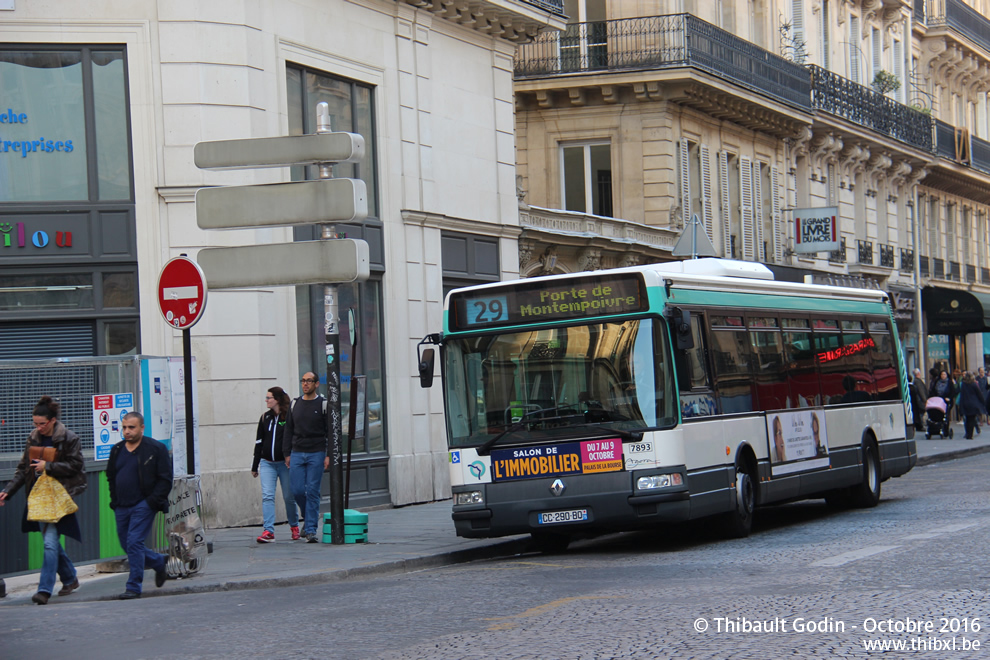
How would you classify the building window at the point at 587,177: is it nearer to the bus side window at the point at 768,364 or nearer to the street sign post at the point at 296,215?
the bus side window at the point at 768,364

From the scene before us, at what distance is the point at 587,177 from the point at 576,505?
649 inches

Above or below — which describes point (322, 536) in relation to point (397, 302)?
below

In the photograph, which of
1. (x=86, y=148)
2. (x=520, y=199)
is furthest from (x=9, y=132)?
(x=520, y=199)

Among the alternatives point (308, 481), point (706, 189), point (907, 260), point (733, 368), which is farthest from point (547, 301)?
point (907, 260)

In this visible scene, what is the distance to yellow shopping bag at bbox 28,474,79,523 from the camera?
37.3ft

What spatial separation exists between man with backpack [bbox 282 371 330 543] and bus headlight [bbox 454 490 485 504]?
186 cm

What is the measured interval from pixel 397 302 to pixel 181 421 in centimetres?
622

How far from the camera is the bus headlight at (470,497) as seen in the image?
1339 centimetres

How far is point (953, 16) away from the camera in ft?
149

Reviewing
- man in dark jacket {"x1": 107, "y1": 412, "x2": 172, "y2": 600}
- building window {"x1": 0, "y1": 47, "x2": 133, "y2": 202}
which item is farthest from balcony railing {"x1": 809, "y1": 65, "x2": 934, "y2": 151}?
man in dark jacket {"x1": 107, "y1": 412, "x2": 172, "y2": 600}

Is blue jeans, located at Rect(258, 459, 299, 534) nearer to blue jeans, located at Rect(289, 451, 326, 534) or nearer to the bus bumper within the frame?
blue jeans, located at Rect(289, 451, 326, 534)

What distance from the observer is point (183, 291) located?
41.3 ft

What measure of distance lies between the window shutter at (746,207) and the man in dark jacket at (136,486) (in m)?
22.0

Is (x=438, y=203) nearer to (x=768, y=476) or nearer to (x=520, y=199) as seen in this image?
(x=520, y=199)
